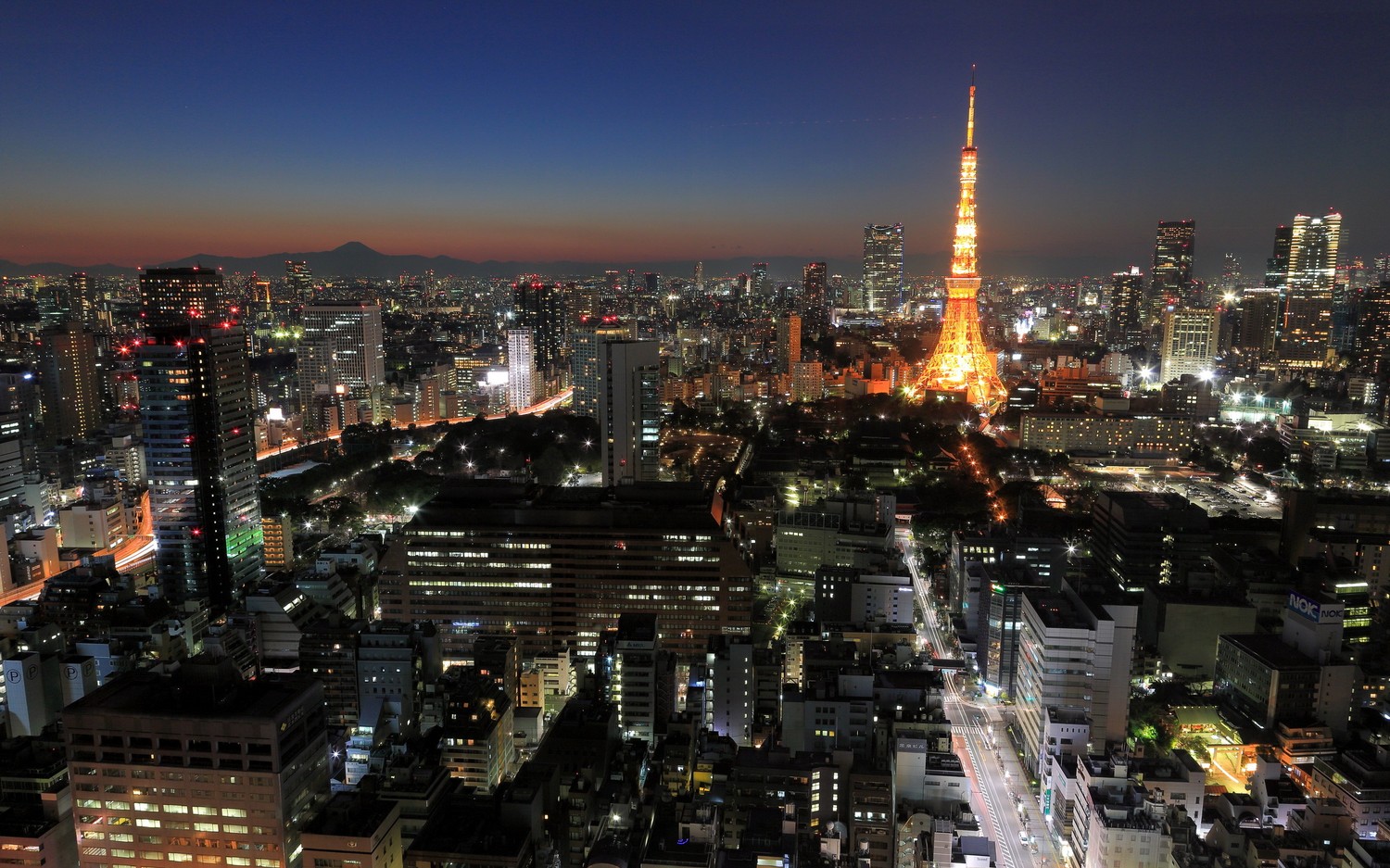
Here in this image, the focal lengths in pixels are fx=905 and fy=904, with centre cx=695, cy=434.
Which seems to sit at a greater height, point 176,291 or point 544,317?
point 176,291

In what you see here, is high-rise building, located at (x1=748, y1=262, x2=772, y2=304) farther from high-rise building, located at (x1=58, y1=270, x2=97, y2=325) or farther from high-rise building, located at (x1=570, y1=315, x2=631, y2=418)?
high-rise building, located at (x1=58, y1=270, x2=97, y2=325)

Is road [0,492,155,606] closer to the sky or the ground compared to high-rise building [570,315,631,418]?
closer to the ground

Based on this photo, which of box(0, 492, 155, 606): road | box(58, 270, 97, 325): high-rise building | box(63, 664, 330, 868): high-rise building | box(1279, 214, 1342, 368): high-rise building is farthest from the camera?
box(1279, 214, 1342, 368): high-rise building

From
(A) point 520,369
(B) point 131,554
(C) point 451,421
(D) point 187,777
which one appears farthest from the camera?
(A) point 520,369

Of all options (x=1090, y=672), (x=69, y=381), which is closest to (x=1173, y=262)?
(x=1090, y=672)

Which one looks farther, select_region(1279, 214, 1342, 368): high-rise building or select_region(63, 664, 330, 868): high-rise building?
select_region(1279, 214, 1342, 368): high-rise building

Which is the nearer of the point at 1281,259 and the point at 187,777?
the point at 187,777

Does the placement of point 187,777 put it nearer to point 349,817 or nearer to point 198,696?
point 198,696

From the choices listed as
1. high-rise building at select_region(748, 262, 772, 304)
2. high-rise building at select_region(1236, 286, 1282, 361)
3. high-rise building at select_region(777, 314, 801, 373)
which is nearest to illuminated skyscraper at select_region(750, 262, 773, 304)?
high-rise building at select_region(748, 262, 772, 304)
